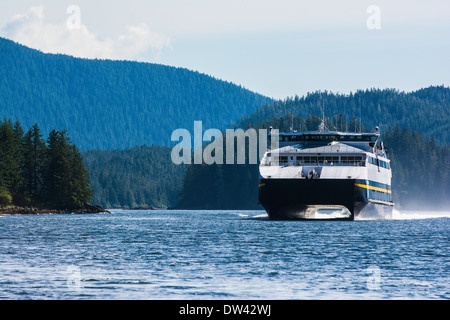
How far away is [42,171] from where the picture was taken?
145000 mm

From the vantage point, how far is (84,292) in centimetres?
2986

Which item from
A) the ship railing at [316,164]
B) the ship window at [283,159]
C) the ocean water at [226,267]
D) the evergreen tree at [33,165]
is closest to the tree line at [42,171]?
the evergreen tree at [33,165]

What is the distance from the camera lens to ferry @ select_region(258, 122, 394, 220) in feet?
256

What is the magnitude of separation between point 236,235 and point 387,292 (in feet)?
111

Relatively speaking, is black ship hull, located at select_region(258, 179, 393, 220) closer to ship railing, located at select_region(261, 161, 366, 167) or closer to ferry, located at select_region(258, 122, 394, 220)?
ferry, located at select_region(258, 122, 394, 220)

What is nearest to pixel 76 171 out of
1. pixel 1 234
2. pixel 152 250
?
pixel 1 234

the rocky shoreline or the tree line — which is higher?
→ the tree line

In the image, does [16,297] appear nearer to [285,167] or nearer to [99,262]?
A: [99,262]

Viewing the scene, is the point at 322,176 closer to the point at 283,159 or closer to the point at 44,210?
the point at 283,159

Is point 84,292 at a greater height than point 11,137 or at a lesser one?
lesser

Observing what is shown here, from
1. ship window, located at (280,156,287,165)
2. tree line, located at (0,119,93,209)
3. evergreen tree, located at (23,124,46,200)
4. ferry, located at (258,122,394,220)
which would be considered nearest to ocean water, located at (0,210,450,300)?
ferry, located at (258,122,394,220)

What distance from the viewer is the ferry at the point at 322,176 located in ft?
256

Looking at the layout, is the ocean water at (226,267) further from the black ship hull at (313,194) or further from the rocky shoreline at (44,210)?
the rocky shoreline at (44,210)

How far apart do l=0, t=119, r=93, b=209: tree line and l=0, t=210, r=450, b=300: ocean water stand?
77188 mm
